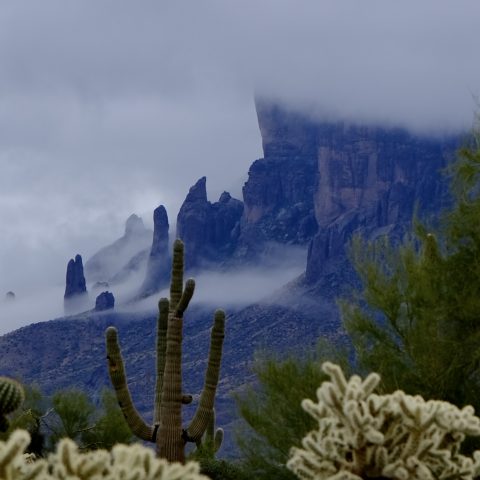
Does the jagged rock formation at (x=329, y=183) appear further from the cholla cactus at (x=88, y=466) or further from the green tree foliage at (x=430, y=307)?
Answer: the cholla cactus at (x=88, y=466)

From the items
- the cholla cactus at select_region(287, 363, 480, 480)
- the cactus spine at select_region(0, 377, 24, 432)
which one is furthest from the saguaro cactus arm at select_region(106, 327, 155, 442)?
the cholla cactus at select_region(287, 363, 480, 480)

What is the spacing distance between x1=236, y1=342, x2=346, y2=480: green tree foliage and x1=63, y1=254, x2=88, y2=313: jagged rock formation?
177 m

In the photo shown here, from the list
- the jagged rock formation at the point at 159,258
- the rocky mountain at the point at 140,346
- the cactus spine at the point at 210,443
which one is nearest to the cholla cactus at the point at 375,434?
the cactus spine at the point at 210,443

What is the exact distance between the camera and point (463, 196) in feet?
55.9

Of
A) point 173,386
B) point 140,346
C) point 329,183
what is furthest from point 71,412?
point 329,183

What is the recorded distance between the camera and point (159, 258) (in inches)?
7638

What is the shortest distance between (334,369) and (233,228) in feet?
601

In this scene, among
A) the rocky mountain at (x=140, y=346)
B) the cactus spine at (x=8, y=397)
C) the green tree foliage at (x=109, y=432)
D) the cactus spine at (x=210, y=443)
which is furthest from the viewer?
the rocky mountain at (x=140, y=346)

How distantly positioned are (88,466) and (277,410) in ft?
36.6

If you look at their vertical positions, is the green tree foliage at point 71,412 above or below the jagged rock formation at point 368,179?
above

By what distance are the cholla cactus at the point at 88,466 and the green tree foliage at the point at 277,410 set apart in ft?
32.6

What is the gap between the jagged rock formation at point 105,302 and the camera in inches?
6639

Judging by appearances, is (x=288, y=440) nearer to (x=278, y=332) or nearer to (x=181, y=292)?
(x=181, y=292)

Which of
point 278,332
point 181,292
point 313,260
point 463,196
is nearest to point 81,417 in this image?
point 181,292
